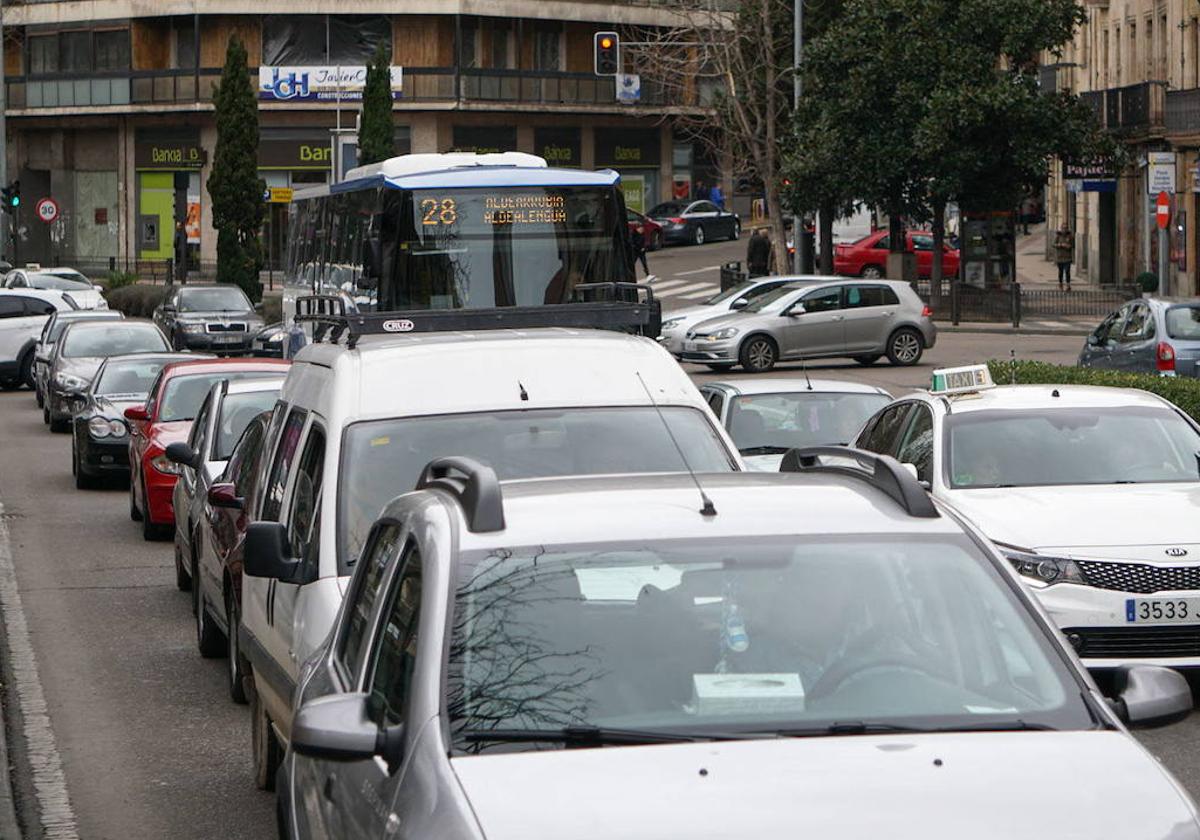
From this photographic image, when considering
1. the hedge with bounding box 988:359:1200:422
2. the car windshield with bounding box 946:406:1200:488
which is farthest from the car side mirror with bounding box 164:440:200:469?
the hedge with bounding box 988:359:1200:422

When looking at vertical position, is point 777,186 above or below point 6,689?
above

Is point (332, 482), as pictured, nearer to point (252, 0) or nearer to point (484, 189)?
point (484, 189)

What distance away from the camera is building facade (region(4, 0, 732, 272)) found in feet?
236

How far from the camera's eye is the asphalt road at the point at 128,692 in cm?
864

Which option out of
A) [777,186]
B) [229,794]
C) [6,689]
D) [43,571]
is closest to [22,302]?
[777,186]

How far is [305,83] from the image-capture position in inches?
2827

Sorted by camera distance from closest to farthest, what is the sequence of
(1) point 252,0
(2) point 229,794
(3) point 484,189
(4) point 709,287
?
(2) point 229,794 < (3) point 484,189 < (4) point 709,287 < (1) point 252,0

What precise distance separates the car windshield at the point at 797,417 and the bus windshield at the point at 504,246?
6.04 m

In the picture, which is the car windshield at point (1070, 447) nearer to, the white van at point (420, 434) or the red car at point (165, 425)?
the white van at point (420, 434)

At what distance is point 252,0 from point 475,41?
755cm

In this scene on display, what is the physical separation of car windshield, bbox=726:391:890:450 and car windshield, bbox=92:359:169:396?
925cm

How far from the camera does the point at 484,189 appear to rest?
22062 mm

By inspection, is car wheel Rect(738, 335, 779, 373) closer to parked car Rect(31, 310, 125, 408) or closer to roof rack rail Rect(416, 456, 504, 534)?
parked car Rect(31, 310, 125, 408)

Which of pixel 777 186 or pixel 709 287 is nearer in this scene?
pixel 777 186
